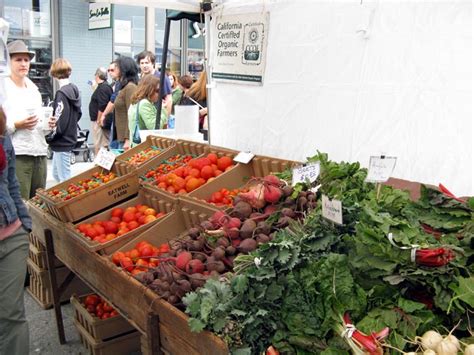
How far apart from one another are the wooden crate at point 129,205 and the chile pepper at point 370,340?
1.98 m

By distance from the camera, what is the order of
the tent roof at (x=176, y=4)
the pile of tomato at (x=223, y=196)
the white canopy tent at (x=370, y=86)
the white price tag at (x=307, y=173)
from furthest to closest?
1. the tent roof at (x=176, y=4)
2. the pile of tomato at (x=223, y=196)
3. the white canopy tent at (x=370, y=86)
4. the white price tag at (x=307, y=173)

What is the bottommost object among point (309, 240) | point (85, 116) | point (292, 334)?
point (85, 116)

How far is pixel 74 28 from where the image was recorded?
11.1 meters

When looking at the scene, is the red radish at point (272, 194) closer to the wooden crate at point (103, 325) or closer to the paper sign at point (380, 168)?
the paper sign at point (380, 168)

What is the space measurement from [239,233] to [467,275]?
42.6 inches

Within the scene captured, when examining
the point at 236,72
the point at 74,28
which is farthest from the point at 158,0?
the point at 74,28

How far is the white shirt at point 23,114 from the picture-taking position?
190 inches

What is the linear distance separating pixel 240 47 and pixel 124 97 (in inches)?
94.0

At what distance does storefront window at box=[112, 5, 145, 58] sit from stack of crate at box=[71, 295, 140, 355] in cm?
954

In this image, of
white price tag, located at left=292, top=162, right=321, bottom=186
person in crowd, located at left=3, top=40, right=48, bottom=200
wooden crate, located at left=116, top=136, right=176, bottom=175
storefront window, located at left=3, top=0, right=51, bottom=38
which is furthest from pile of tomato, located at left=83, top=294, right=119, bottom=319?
storefront window, located at left=3, top=0, right=51, bottom=38

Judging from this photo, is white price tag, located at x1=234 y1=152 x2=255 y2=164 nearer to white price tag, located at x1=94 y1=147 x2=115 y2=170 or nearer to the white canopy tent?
the white canopy tent

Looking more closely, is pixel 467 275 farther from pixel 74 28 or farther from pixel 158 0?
pixel 74 28

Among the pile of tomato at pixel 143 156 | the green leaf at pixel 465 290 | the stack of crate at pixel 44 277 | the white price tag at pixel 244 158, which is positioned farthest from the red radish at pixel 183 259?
the stack of crate at pixel 44 277

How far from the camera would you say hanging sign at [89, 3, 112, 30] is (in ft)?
34.2
